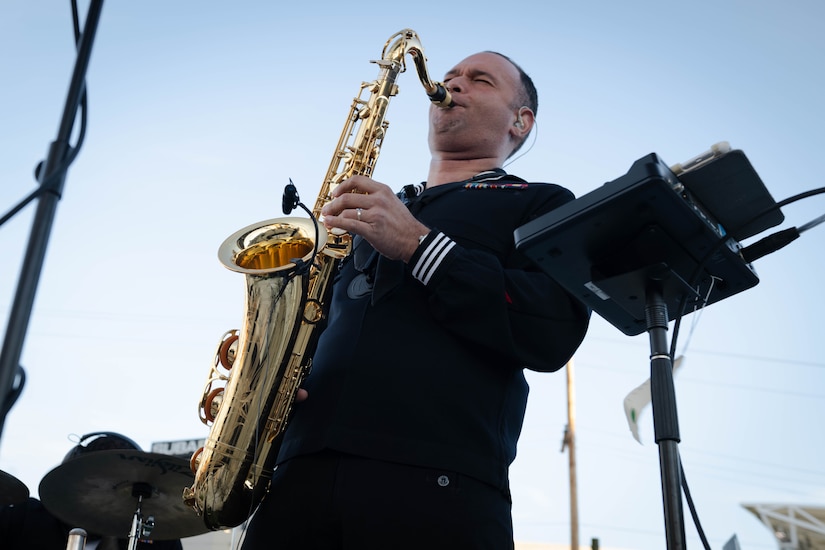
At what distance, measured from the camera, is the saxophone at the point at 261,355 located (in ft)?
9.95

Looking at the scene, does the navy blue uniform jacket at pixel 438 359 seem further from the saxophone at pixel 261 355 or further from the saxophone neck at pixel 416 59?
the saxophone neck at pixel 416 59

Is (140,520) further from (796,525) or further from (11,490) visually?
(796,525)

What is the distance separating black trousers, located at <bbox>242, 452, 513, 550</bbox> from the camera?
2.46 metres

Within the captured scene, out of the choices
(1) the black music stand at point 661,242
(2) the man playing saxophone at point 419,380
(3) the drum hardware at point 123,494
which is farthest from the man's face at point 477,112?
(3) the drum hardware at point 123,494

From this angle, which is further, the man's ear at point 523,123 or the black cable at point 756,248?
the man's ear at point 523,123

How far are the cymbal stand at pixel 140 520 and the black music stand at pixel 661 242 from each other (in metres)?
3.75

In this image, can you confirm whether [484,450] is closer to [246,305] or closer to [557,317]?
[557,317]

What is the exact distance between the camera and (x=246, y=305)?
133 inches

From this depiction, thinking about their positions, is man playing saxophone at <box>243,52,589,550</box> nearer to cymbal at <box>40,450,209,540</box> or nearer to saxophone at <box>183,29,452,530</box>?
saxophone at <box>183,29,452,530</box>

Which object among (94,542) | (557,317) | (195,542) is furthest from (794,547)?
(557,317)

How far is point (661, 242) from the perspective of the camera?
7.16 ft

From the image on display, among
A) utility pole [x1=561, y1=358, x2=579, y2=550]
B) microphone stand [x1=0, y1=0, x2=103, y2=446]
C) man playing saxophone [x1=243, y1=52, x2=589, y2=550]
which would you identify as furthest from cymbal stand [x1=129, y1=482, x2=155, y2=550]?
utility pole [x1=561, y1=358, x2=579, y2=550]

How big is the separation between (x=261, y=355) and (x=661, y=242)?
1.69 metres

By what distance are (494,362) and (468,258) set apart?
0.38 m
